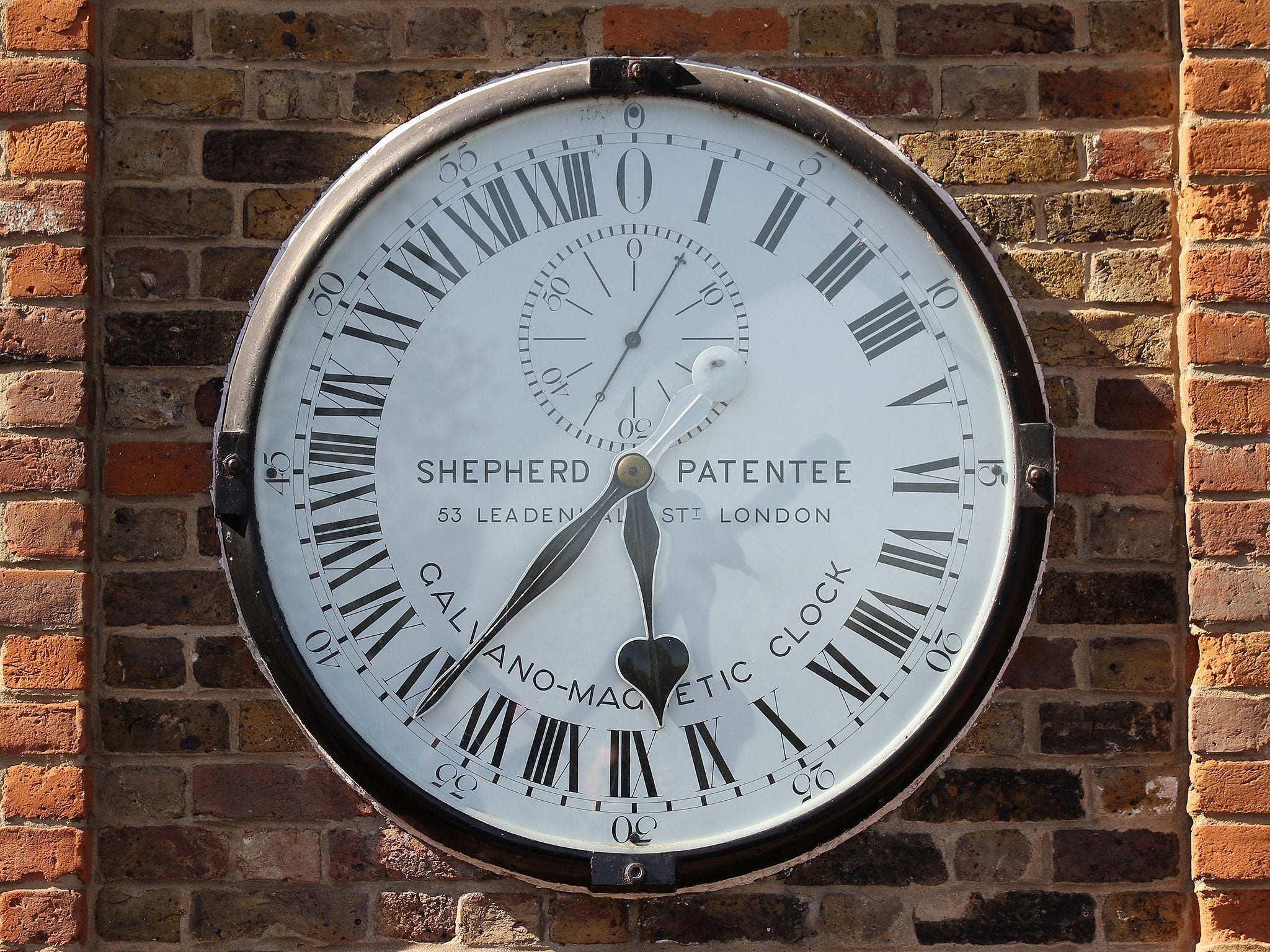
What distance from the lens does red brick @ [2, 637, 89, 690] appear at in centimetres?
165

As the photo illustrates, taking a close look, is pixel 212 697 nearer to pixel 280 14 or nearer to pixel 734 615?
pixel 734 615

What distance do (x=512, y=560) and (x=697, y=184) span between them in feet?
1.95

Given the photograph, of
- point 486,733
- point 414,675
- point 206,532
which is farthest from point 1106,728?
point 206,532

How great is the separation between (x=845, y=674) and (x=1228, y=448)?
0.65 metres

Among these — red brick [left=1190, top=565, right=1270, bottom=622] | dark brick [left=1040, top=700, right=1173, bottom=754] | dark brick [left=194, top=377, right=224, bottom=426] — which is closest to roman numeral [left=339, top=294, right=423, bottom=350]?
dark brick [left=194, top=377, right=224, bottom=426]

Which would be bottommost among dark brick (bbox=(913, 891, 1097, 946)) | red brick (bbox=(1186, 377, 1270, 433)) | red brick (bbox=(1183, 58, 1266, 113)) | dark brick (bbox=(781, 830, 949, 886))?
dark brick (bbox=(913, 891, 1097, 946))

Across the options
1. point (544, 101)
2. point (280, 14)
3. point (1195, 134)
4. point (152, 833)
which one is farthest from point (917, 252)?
point (152, 833)

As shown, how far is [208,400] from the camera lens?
174 cm

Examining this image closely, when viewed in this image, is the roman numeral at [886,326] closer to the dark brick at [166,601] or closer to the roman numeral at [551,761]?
the roman numeral at [551,761]

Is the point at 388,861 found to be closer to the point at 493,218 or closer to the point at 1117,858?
the point at 493,218

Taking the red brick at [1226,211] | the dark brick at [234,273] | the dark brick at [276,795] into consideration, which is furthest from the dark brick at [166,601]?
the red brick at [1226,211]

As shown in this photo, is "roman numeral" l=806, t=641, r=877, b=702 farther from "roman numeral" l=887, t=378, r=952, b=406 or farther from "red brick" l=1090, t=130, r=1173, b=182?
"red brick" l=1090, t=130, r=1173, b=182

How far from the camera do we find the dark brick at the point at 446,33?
177cm

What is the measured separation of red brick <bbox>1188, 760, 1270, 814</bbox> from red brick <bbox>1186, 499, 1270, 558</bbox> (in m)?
0.30
